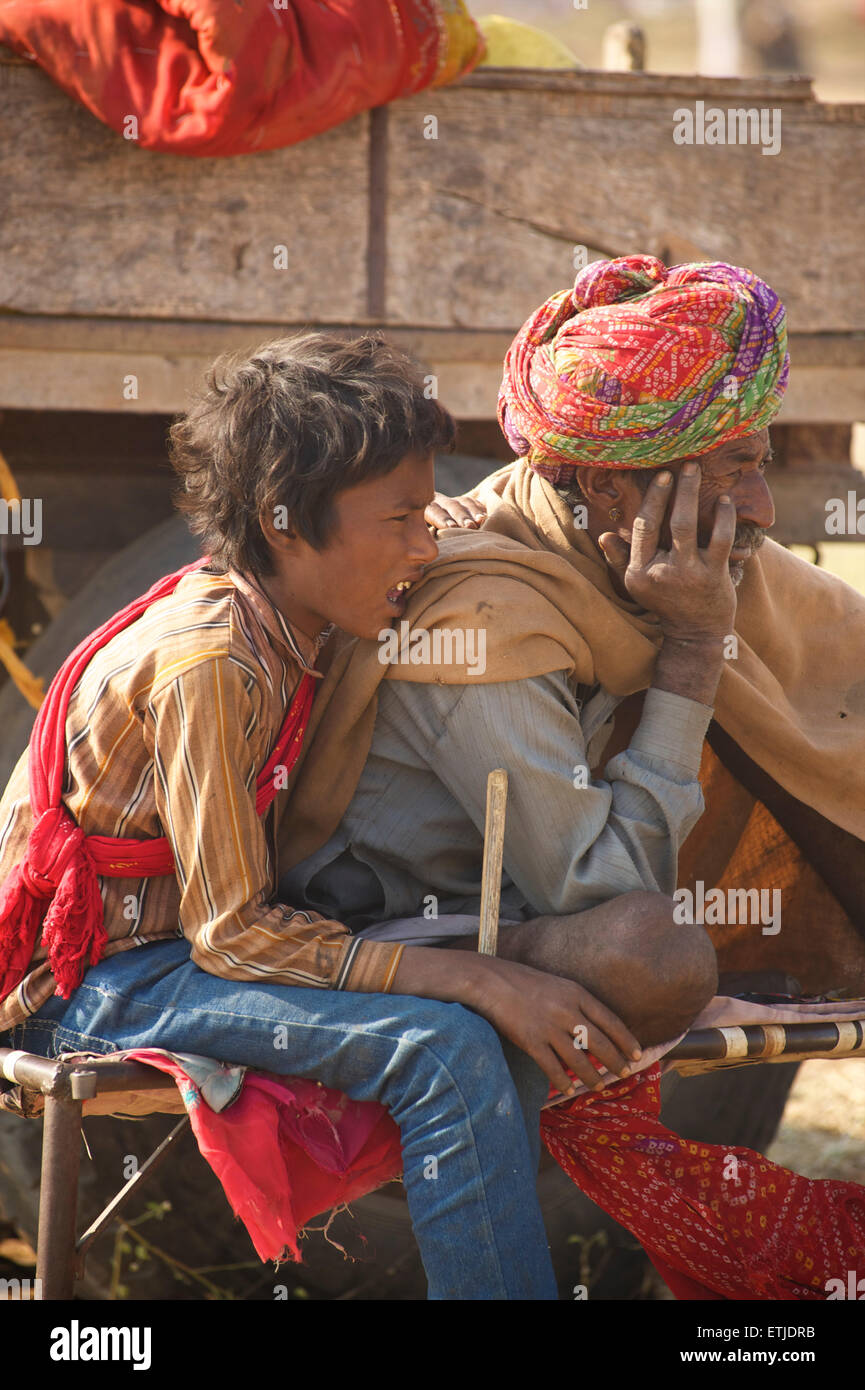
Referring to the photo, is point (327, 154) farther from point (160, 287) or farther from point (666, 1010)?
point (666, 1010)

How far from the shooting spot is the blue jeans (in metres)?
2.00

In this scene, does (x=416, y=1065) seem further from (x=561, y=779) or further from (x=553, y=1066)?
(x=561, y=779)

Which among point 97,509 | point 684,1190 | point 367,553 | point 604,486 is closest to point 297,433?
point 367,553

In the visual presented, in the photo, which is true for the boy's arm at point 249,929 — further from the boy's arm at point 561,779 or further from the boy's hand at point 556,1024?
the boy's arm at point 561,779

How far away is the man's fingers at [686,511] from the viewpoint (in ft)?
7.82

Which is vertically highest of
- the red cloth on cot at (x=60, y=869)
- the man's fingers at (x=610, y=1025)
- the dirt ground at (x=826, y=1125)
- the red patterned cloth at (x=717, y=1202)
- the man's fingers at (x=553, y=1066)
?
the red cloth on cot at (x=60, y=869)

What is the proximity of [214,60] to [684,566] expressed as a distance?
1.45 m

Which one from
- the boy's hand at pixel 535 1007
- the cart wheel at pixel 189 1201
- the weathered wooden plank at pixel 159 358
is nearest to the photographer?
the boy's hand at pixel 535 1007

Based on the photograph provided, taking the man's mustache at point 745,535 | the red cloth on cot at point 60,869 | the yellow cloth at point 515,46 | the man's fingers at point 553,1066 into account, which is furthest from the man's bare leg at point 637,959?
the yellow cloth at point 515,46

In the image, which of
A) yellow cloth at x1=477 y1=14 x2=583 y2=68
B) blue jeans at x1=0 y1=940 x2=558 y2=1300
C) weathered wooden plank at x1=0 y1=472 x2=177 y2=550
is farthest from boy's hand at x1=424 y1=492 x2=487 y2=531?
yellow cloth at x1=477 y1=14 x2=583 y2=68

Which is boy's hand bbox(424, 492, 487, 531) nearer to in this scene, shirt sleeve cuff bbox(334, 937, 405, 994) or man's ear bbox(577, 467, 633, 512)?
man's ear bbox(577, 467, 633, 512)

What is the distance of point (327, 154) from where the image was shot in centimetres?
311
